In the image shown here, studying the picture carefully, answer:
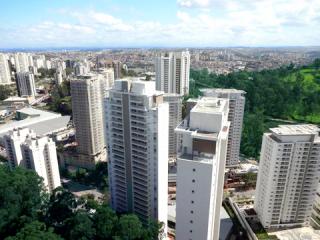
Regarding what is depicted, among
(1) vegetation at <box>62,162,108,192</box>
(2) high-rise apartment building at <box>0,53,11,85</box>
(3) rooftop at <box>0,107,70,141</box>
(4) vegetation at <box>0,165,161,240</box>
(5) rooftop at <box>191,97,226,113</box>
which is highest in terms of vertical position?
(5) rooftop at <box>191,97,226,113</box>

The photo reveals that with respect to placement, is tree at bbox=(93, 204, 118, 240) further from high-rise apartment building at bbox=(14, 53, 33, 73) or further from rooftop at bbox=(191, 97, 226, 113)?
high-rise apartment building at bbox=(14, 53, 33, 73)

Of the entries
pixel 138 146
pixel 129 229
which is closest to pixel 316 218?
pixel 129 229

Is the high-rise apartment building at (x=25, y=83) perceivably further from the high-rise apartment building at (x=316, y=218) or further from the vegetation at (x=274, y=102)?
the high-rise apartment building at (x=316, y=218)

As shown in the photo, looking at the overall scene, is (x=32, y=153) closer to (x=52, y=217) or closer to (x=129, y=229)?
(x=52, y=217)

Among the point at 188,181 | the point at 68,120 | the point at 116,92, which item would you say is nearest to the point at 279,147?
the point at 188,181

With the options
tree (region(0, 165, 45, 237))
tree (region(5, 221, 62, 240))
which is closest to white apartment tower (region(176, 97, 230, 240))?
tree (region(5, 221, 62, 240))

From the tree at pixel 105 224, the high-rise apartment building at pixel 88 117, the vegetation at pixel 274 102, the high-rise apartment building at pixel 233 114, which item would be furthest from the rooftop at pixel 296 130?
the high-rise apartment building at pixel 88 117
